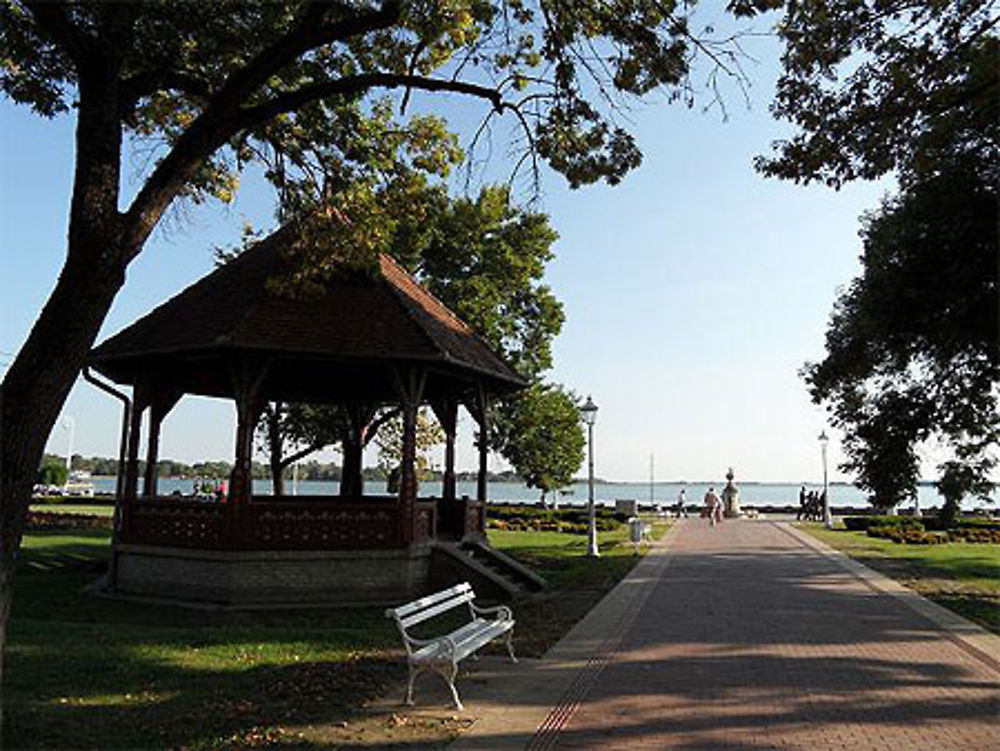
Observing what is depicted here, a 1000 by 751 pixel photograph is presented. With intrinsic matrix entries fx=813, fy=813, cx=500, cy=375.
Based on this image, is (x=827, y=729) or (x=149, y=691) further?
(x=149, y=691)

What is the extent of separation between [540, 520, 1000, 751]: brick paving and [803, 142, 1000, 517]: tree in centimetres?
392

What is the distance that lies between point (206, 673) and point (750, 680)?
18.8ft

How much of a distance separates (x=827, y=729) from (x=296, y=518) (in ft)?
32.8

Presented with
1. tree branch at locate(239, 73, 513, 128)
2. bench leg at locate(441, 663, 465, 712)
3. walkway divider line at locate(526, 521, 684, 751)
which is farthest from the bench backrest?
tree branch at locate(239, 73, 513, 128)

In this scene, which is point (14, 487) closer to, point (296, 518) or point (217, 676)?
point (217, 676)

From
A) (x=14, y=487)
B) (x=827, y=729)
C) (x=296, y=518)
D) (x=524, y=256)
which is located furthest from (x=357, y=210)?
(x=524, y=256)

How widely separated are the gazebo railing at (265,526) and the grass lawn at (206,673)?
125 centimetres

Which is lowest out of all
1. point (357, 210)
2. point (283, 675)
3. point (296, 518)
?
point (283, 675)

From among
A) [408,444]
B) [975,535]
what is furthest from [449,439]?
[975,535]

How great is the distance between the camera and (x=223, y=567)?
1400cm

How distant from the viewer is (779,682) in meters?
8.52


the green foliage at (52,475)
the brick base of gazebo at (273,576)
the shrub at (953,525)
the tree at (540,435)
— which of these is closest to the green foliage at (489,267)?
the tree at (540,435)

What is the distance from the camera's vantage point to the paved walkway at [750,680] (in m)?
6.66

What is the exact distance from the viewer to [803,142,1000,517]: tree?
13.6 meters
